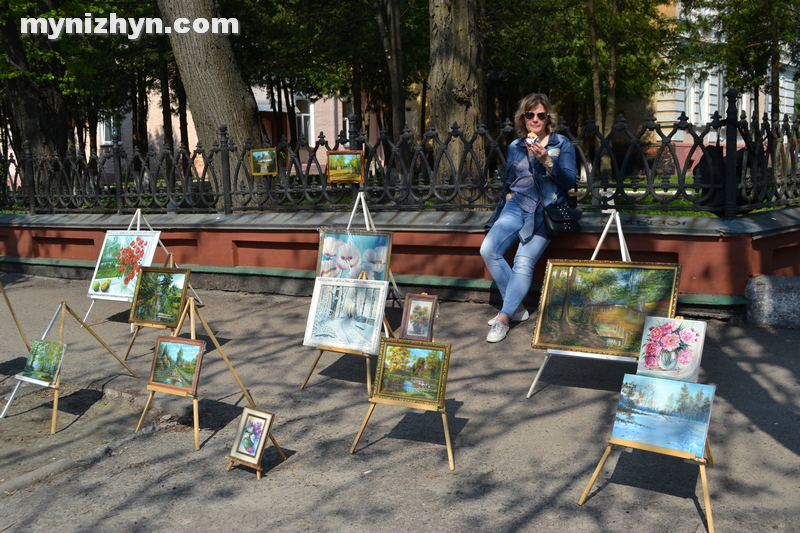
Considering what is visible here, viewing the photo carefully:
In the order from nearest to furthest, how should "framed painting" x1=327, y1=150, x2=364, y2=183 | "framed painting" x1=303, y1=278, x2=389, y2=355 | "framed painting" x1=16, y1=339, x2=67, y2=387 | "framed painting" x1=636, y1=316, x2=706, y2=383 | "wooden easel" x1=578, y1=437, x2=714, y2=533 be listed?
"wooden easel" x1=578, y1=437, x2=714, y2=533
"framed painting" x1=636, y1=316, x2=706, y2=383
"framed painting" x1=16, y1=339, x2=67, y2=387
"framed painting" x1=303, y1=278, x2=389, y2=355
"framed painting" x1=327, y1=150, x2=364, y2=183

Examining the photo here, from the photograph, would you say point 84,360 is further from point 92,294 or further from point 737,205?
point 737,205

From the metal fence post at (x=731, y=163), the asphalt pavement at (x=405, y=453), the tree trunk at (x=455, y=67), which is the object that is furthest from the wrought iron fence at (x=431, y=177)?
the asphalt pavement at (x=405, y=453)

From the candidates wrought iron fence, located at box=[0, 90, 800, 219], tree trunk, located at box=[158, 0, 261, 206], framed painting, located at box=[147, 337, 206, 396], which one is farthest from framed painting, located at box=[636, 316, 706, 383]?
tree trunk, located at box=[158, 0, 261, 206]

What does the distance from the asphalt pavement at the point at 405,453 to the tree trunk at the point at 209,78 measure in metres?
4.41

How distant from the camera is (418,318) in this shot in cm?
605

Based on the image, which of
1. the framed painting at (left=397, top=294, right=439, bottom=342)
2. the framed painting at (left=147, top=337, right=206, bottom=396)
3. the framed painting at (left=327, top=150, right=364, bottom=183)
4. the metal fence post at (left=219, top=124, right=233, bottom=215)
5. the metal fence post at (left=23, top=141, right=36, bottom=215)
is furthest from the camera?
the metal fence post at (left=23, top=141, right=36, bottom=215)

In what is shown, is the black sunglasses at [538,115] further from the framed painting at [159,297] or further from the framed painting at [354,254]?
the framed painting at [159,297]

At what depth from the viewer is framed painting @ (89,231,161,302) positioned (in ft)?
27.9

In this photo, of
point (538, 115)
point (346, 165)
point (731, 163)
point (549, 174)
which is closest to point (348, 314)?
point (549, 174)

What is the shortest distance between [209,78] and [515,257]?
571 centimetres

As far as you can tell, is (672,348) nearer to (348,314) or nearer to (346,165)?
(348,314)

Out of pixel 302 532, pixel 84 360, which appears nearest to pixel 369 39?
pixel 84 360

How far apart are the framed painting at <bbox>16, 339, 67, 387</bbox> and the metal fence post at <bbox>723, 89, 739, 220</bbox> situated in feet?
18.1

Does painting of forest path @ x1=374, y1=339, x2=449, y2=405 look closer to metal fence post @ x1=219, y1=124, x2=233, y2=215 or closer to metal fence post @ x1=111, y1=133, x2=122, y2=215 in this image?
metal fence post @ x1=219, y1=124, x2=233, y2=215
